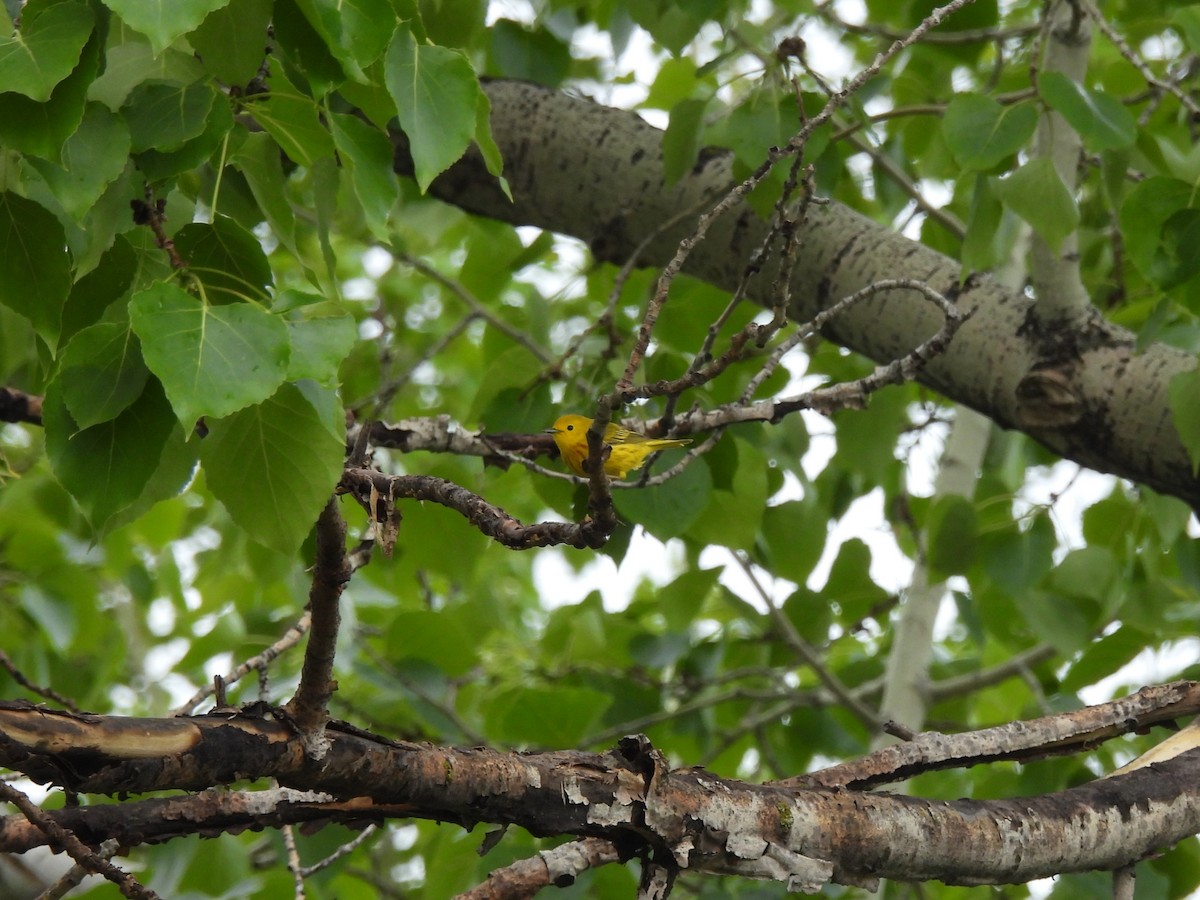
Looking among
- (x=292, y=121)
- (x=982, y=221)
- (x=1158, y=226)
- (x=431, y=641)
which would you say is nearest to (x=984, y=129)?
(x=982, y=221)

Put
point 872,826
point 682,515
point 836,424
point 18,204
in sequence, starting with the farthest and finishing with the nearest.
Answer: point 836,424, point 682,515, point 872,826, point 18,204

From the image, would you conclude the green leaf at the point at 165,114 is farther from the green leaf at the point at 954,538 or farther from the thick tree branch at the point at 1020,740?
the green leaf at the point at 954,538

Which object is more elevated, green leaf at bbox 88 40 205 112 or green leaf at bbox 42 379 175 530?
green leaf at bbox 88 40 205 112

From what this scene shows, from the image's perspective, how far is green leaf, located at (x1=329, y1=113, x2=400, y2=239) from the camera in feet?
4.49

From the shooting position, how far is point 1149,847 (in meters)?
1.72

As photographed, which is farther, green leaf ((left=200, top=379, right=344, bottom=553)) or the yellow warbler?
the yellow warbler

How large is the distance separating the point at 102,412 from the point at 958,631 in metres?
6.02

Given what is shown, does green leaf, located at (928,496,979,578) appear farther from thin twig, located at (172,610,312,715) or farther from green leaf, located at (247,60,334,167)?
green leaf, located at (247,60,334,167)

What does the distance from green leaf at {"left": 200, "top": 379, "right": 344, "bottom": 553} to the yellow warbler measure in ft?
3.23

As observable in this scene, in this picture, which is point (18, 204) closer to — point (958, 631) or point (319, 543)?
point (319, 543)

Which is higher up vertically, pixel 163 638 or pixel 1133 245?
pixel 163 638

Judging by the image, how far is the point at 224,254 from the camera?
1.37 m

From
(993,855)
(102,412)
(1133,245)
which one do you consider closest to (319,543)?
(102,412)

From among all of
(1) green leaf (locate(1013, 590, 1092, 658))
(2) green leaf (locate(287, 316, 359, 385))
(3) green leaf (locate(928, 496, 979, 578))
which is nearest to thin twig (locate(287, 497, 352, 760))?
(2) green leaf (locate(287, 316, 359, 385))
